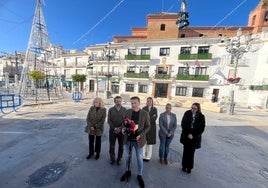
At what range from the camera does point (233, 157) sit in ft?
13.6

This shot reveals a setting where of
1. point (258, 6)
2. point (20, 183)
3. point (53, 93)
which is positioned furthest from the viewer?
point (258, 6)

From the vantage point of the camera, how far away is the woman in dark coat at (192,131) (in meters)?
2.96

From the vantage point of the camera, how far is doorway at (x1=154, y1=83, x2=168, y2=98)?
22475 mm

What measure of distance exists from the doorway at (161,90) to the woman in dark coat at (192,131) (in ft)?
64.8

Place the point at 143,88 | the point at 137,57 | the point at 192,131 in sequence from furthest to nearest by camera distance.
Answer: the point at 143,88 < the point at 137,57 < the point at 192,131

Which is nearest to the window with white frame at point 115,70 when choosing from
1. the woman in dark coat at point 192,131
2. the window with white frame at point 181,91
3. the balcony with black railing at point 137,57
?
the balcony with black railing at point 137,57

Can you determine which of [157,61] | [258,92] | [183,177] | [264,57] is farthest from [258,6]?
[183,177]

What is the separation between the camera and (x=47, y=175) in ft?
9.43

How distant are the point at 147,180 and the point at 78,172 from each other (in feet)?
5.03

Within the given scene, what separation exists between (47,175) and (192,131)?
3.27 metres

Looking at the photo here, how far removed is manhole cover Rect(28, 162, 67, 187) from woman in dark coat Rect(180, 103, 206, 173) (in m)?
2.82

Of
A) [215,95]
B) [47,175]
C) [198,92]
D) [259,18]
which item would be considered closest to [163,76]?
[198,92]

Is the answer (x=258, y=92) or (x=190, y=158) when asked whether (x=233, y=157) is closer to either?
(x=190, y=158)

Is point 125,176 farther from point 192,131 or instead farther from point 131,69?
point 131,69
